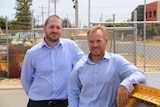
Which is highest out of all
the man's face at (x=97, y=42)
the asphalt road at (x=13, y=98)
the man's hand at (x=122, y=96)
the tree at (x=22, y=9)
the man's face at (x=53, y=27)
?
the tree at (x=22, y=9)

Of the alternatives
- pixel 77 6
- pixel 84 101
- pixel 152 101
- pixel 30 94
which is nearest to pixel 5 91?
pixel 30 94

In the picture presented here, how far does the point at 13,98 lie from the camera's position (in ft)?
21.7

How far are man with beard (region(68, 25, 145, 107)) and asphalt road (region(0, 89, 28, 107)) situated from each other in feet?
13.4

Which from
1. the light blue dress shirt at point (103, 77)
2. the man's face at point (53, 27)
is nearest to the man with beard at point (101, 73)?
the light blue dress shirt at point (103, 77)

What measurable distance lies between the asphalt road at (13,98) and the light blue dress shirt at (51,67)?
3080 mm

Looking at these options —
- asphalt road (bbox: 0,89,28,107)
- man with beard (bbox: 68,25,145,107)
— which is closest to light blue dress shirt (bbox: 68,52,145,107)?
man with beard (bbox: 68,25,145,107)

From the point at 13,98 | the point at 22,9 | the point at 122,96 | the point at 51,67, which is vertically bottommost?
the point at 13,98

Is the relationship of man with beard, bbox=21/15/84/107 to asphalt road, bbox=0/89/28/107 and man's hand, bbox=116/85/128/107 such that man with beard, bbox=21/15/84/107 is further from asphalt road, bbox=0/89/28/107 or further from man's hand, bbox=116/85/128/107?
asphalt road, bbox=0/89/28/107

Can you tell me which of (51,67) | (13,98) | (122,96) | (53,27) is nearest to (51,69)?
(51,67)

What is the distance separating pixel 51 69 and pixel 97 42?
1.05 m

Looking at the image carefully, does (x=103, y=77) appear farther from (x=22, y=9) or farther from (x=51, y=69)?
(x=22, y=9)

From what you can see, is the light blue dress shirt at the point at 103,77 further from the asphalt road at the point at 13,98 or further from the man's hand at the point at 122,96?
the asphalt road at the point at 13,98

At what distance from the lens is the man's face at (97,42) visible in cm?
246

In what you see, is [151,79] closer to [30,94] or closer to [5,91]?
[30,94]
